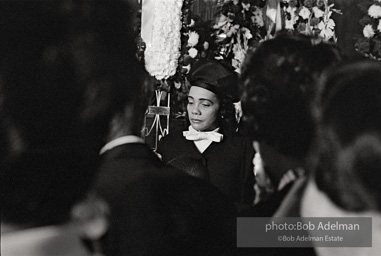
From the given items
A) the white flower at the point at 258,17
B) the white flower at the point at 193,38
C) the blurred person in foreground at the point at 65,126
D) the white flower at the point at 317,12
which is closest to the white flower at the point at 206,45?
the white flower at the point at 193,38

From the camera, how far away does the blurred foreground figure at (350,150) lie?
0.91m

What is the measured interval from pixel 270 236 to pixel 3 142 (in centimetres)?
45

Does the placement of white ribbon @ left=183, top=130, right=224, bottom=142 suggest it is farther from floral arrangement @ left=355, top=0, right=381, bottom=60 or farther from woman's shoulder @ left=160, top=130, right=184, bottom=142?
floral arrangement @ left=355, top=0, right=381, bottom=60

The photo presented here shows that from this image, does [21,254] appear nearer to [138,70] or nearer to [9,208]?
[9,208]

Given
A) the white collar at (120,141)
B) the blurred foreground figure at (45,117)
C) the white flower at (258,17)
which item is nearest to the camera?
the blurred foreground figure at (45,117)

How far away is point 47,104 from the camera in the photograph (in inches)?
34.3

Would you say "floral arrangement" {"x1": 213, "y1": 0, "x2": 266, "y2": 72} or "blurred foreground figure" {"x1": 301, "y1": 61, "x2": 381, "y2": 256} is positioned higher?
"floral arrangement" {"x1": 213, "y1": 0, "x2": 266, "y2": 72}

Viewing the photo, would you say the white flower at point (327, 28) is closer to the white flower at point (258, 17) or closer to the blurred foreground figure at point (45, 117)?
the white flower at point (258, 17)

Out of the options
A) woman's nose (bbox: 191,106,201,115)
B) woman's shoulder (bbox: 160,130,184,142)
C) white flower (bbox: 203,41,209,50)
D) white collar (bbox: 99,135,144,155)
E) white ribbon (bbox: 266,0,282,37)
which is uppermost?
white ribbon (bbox: 266,0,282,37)

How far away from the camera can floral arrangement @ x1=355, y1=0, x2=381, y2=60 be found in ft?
3.75

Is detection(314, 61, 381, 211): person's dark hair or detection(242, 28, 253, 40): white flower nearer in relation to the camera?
detection(314, 61, 381, 211): person's dark hair

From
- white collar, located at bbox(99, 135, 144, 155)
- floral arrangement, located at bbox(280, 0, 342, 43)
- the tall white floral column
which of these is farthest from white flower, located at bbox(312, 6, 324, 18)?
white collar, located at bbox(99, 135, 144, 155)

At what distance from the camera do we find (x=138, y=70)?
984 mm

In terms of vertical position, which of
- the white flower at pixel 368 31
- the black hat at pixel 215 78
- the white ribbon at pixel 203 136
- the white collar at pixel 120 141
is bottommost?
the white ribbon at pixel 203 136
